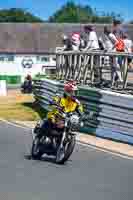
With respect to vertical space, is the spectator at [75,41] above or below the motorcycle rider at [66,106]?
above

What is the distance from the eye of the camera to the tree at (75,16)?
5074 inches

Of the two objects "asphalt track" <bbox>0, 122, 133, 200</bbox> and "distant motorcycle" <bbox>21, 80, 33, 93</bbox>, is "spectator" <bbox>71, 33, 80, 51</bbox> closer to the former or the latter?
"asphalt track" <bbox>0, 122, 133, 200</bbox>

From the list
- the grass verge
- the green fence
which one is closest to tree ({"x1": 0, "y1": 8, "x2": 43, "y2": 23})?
the green fence

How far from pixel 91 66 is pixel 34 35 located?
65.5m

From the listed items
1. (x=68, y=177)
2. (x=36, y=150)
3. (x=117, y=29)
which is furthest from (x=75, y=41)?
(x=68, y=177)

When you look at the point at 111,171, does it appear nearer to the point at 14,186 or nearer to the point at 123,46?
the point at 14,186

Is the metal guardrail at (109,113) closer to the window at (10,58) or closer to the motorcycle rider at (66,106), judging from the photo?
the motorcycle rider at (66,106)

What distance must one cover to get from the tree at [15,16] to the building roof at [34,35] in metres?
38.4

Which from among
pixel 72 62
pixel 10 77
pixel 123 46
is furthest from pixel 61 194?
pixel 10 77

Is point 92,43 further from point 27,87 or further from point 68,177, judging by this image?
point 27,87

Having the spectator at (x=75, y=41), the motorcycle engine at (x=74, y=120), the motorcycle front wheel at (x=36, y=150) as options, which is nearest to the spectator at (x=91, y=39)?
the spectator at (x=75, y=41)

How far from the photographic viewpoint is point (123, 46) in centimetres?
1909

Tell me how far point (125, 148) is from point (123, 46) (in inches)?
136

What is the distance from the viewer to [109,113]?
1886 cm
